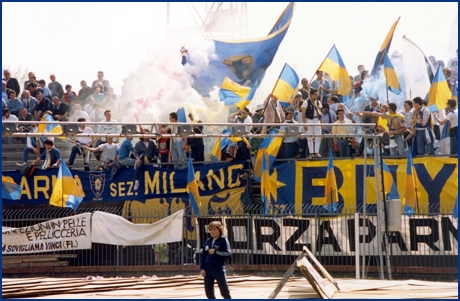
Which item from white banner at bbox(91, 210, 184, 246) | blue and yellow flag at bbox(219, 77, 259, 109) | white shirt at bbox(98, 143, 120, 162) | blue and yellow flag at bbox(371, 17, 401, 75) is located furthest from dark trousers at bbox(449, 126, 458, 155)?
white shirt at bbox(98, 143, 120, 162)

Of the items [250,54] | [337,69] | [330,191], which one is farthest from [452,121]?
[250,54]

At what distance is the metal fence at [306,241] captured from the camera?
822 inches

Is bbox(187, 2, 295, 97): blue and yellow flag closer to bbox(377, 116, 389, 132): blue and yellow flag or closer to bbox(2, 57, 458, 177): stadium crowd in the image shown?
bbox(2, 57, 458, 177): stadium crowd

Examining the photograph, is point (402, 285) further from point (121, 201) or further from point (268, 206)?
point (121, 201)

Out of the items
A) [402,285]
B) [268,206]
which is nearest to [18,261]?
[268,206]

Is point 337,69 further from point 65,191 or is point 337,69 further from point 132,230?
point 65,191

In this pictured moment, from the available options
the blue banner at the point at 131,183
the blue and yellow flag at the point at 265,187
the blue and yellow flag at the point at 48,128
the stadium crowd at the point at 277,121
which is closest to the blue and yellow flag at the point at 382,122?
the stadium crowd at the point at 277,121

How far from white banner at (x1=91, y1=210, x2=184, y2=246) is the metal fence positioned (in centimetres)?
25

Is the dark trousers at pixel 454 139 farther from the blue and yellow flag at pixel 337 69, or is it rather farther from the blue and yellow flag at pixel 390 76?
the blue and yellow flag at pixel 337 69

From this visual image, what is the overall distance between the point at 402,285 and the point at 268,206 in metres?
5.25

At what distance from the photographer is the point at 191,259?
73.3 ft

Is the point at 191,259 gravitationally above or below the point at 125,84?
below

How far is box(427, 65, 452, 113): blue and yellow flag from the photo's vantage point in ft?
72.3

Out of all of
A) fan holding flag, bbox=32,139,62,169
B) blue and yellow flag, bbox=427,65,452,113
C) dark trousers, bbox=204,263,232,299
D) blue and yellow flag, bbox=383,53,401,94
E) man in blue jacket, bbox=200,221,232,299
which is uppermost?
blue and yellow flag, bbox=383,53,401,94
